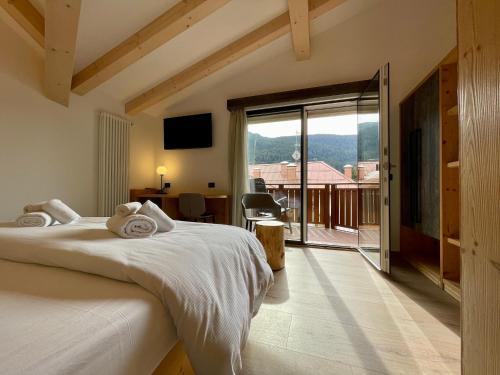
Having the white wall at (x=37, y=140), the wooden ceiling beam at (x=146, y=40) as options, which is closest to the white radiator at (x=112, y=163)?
the white wall at (x=37, y=140)

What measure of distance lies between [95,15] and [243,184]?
2.56 meters

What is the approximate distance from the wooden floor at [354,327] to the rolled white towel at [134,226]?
83cm

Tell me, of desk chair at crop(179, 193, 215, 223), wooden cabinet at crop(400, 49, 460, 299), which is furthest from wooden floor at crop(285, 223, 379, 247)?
desk chair at crop(179, 193, 215, 223)

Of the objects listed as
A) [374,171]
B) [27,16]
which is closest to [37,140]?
[27,16]

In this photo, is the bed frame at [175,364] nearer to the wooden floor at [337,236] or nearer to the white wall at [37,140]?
the wooden floor at [337,236]

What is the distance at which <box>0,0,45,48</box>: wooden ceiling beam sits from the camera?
1946mm

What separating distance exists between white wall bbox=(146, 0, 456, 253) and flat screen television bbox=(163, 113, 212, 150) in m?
0.15

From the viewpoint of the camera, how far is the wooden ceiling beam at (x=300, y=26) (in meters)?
2.44

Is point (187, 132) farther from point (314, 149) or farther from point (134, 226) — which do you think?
point (134, 226)

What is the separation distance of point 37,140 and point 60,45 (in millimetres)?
1074

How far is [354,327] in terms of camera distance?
143 cm

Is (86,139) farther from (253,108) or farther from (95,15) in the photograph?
(253,108)

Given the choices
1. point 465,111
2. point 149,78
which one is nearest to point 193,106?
point 149,78

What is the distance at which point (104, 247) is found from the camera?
32.9 inches
